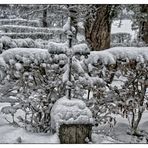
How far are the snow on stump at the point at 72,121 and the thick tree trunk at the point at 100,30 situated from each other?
1.87 m

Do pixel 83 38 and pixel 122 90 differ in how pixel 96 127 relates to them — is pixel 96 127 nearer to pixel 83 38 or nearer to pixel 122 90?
pixel 122 90

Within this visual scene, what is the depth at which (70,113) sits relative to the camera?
3.66 m

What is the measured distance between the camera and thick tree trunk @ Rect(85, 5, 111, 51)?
5419 mm

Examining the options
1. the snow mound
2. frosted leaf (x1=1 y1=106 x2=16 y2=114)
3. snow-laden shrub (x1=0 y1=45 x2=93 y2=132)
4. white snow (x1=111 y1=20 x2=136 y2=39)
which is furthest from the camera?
white snow (x1=111 y1=20 x2=136 y2=39)

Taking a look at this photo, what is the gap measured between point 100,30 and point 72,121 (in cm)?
242

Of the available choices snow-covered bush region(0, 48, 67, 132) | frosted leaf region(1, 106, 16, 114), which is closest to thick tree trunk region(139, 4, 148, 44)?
snow-covered bush region(0, 48, 67, 132)

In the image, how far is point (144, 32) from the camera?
19.5ft

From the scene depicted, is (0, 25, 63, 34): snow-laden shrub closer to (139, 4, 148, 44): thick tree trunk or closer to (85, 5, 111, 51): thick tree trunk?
(85, 5, 111, 51): thick tree trunk

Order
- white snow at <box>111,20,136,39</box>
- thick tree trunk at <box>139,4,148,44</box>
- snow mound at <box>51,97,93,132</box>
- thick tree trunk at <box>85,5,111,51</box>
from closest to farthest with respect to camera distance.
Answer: snow mound at <box>51,97,93,132</box>, white snow at <box>111,20,136,39</box>, thick tree trunk at <box>85,5,111,51</box>, thick tree trunk at <box>139,4,148,44</box>

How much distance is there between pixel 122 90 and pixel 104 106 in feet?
1.05

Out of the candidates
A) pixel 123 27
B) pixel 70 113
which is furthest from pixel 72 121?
pixel 123 27

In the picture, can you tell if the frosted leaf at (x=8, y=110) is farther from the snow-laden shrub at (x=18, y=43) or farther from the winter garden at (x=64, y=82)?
the snow-laden shrub at (x=18, y=43)

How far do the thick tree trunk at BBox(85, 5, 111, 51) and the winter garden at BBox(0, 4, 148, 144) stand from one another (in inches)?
36.0

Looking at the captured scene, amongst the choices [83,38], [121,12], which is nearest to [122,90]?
[83,38]
